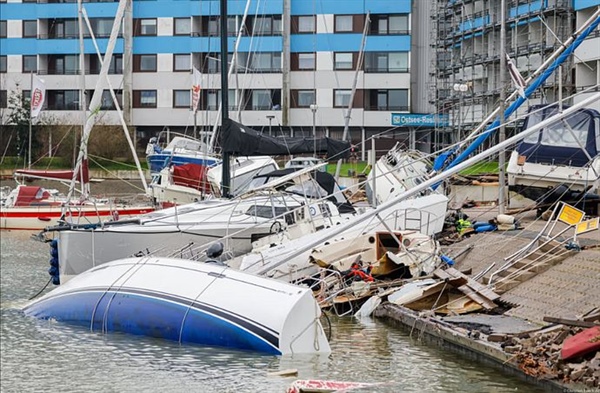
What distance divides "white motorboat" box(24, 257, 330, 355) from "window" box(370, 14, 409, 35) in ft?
185

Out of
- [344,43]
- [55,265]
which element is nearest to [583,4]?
[344,43]

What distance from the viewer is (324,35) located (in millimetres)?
77625

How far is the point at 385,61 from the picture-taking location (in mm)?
77125

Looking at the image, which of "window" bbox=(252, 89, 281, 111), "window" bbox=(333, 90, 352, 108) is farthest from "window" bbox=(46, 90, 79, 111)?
"window" bbox=(333, 90, 352, 108)

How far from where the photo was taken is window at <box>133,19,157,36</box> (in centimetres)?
8044

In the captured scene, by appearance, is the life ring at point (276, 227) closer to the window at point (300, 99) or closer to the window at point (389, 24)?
the window at point (300, 99)

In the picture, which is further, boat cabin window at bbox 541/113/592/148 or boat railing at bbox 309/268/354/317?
boat cabin window at bbox 541/113/592/148

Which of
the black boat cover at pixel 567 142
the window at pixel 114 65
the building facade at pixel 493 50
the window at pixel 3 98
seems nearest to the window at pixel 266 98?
the window at pixel 114 65

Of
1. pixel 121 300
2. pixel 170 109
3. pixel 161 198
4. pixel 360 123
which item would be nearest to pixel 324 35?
pixel 360 123

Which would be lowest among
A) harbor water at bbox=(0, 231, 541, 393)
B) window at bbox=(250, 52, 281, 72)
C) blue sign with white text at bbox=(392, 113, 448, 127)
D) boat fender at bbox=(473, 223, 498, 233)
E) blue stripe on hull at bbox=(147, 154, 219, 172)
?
harbor water at bbox=(0, 231, 541, 393)

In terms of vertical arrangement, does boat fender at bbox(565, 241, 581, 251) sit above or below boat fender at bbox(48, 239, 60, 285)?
above

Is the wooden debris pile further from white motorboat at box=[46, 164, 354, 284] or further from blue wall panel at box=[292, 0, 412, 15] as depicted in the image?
blue wall panel at box=[292, 0, 412, 15]

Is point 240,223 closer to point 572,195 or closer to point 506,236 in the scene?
point 506,236

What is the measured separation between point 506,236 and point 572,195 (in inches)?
157
